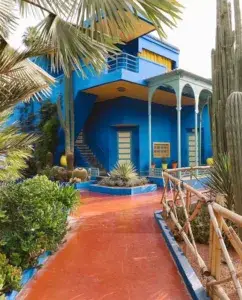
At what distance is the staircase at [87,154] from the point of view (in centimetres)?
1502

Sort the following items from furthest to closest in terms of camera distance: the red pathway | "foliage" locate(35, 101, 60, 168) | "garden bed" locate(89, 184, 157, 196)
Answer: "foliage" locate(35, 101, 60, 168), "garden bed" locate(89, 184, 157, 196), the red pathway

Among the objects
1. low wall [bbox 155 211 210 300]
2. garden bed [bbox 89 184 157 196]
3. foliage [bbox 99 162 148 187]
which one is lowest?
low wall [bbox 155 211 210 300]

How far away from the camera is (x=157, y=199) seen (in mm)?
9281

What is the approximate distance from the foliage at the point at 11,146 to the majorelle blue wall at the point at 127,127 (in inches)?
380

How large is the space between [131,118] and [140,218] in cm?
835

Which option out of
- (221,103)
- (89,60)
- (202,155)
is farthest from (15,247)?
(202,155)

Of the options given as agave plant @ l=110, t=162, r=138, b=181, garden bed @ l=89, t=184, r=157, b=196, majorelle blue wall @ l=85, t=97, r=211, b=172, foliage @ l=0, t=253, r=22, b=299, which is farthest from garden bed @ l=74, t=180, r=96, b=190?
foliage @ l=0, t=253, r=22, b=299

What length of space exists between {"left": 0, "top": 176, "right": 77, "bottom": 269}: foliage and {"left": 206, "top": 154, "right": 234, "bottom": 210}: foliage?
114 inches

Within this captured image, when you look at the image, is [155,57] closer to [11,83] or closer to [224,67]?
[224,67]

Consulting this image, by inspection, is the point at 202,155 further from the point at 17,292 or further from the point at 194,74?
the point at 17,292

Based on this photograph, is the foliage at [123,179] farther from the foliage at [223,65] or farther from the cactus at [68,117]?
the foliage at [223,65]

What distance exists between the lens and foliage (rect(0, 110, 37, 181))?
137 inches

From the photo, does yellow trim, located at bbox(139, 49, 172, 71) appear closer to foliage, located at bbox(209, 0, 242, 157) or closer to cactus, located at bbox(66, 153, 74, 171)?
cactus, located at bbox(66, 153, 74, 171)

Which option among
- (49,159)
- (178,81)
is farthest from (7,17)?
(49,159)
